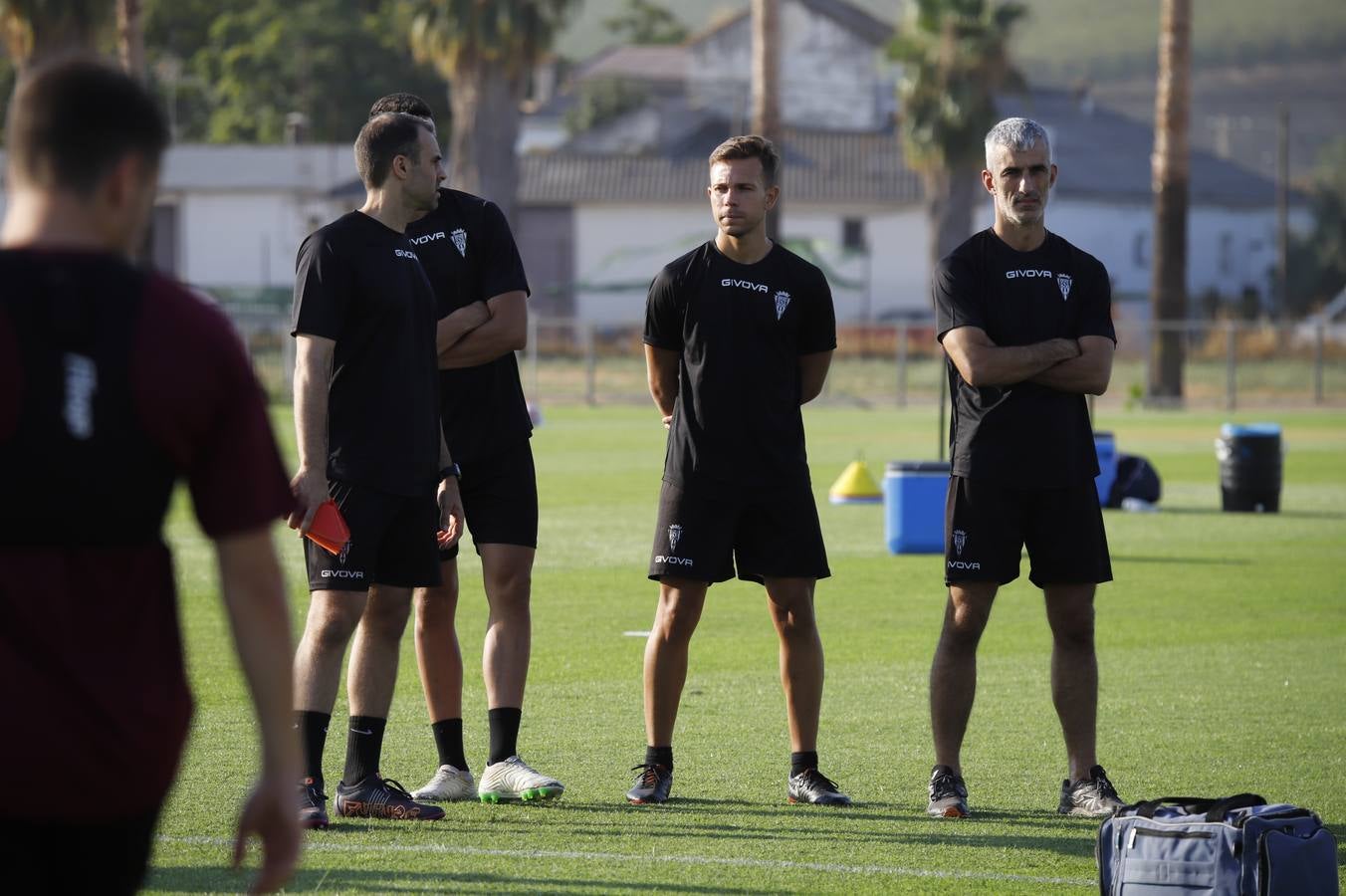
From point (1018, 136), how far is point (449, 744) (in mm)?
2974

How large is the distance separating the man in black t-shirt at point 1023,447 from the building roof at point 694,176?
62.3m

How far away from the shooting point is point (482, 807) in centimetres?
676

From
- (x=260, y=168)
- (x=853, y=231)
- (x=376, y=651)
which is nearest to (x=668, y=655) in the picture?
(x=376, y=651)

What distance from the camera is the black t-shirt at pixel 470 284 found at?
7.04m

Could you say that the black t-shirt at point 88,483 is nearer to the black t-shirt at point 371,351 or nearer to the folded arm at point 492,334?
the black t-shirt at point 371,351

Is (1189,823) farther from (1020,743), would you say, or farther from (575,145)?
(575,145)

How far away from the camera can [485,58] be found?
46719 millimetres

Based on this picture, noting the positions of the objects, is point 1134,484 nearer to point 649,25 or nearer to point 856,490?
point 856,490

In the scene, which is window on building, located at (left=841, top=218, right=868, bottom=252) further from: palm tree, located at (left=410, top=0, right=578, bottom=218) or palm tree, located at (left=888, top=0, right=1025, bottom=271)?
palm tree, located at (left=410, top=0, right=578, bottom=218)

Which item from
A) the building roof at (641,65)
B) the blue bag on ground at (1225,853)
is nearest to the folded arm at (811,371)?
the blue bag on ground at (1225,853)

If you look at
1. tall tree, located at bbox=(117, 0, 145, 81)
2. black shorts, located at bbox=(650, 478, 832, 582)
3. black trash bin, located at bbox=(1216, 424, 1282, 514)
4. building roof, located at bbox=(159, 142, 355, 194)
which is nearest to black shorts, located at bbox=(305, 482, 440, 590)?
black shorts, located at bbox=(650, 478, 832, 582)

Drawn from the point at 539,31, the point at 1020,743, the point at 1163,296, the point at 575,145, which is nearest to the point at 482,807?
the point at 1020,743

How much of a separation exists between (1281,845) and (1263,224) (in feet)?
267

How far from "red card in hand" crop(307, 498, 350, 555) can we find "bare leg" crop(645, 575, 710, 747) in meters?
1.46
